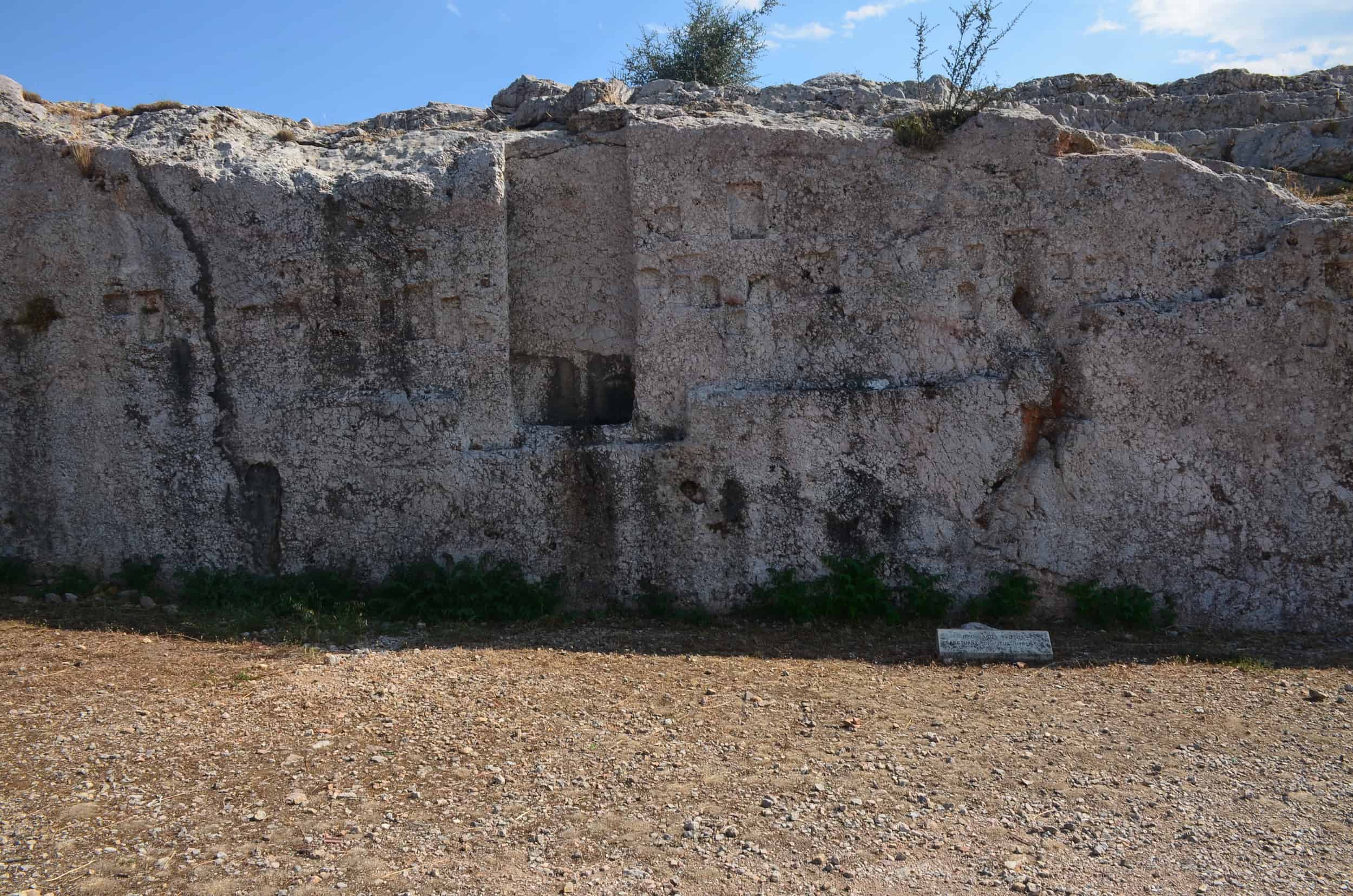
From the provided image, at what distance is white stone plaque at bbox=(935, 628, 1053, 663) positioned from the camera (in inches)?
220

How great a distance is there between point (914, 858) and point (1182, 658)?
9.36ft

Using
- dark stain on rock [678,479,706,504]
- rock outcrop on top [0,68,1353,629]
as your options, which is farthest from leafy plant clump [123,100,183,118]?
dark stain on rock [678,479,706,504]

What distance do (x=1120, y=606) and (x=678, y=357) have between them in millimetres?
3118

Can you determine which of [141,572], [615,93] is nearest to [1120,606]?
[615,93]

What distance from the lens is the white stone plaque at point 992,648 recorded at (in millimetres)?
5586

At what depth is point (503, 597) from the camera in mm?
6340

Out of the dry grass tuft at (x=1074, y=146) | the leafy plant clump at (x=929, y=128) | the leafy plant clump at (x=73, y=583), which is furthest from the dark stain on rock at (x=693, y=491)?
the leafy plant clump at (x=73, y=583)

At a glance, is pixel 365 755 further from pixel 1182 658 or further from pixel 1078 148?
pixel 1078 148

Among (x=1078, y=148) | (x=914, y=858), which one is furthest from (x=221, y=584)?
(x=1078, y=148)

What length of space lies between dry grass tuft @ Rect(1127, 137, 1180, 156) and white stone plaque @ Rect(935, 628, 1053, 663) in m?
3.40

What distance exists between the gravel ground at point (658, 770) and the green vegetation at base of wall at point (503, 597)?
50cm

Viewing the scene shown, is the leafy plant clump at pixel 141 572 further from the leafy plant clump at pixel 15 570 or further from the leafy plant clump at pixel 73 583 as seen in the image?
the leafy plant clump at pixel 15 570

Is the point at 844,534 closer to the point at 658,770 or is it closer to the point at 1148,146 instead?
the point at 658,770

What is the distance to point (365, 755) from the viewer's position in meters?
4.25
